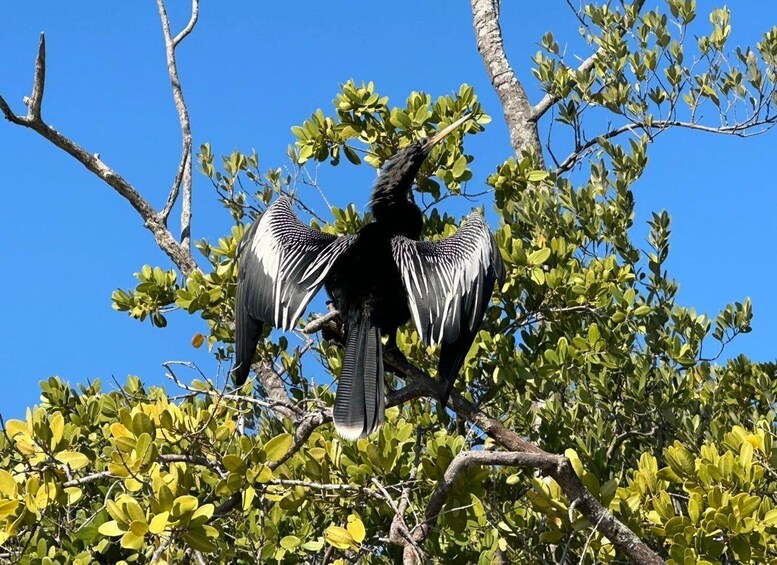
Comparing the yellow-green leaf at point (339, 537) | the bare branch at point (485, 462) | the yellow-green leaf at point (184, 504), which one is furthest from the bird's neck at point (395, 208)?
the yellow-green leaf at point (184, 504)

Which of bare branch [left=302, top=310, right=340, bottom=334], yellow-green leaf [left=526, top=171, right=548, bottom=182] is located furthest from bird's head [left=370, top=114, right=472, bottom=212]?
bare branch [left=302, top=310, right=340, bottom=334]

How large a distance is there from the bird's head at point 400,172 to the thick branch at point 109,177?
3.73 feet

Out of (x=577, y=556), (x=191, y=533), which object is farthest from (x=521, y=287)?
(x=191, y=533)

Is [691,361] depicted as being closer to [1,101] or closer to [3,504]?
[3,504]

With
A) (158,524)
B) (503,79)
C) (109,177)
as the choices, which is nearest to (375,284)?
(158,524)

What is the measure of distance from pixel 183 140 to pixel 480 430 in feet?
9.16

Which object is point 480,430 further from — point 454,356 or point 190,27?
point 190,27

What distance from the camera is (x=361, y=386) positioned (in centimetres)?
314

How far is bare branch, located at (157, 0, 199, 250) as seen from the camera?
196 inches

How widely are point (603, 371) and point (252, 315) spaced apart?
1.33 meters

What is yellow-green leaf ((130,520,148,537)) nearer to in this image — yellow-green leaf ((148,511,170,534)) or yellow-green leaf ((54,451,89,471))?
yellow-green leaf ((148,511,170,534))

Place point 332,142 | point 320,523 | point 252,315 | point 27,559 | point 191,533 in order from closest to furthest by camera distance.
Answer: point 191,533, point 27,559, point 320,523, point 252,315, point 332,142

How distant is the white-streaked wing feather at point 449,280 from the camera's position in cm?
334

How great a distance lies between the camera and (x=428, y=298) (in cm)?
341
